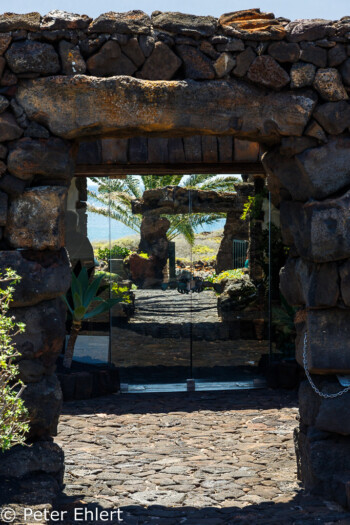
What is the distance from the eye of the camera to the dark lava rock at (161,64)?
13.9 ft

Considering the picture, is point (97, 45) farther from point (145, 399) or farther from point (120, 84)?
point (145, 399)

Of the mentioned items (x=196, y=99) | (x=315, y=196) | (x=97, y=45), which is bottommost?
(x=315, y=196)

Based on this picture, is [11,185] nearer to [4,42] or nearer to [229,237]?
[4,42]

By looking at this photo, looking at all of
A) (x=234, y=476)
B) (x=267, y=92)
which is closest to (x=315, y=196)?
(x=267, y=92)

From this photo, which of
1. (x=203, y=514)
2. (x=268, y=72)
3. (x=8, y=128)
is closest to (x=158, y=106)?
(x=268, y=72)

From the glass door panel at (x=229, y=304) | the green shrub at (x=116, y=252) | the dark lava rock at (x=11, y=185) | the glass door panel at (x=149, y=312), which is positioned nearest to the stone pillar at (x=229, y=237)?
the glass door panel at (x=229, y=304)

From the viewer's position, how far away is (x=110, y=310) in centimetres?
826

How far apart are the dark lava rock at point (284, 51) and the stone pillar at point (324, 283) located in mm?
504

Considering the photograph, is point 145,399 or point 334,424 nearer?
point 334,424

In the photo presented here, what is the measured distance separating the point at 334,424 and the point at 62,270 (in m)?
1.95

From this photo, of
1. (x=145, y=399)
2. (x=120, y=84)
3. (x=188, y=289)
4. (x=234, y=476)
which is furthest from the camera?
(x=188, y=289)

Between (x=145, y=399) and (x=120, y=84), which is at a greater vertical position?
(x=120, y=84)

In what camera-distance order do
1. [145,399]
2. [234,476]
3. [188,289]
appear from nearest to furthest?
[234,476] < [145,399] < [188,289]

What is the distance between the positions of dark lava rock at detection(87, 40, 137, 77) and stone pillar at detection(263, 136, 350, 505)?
1.10 m
